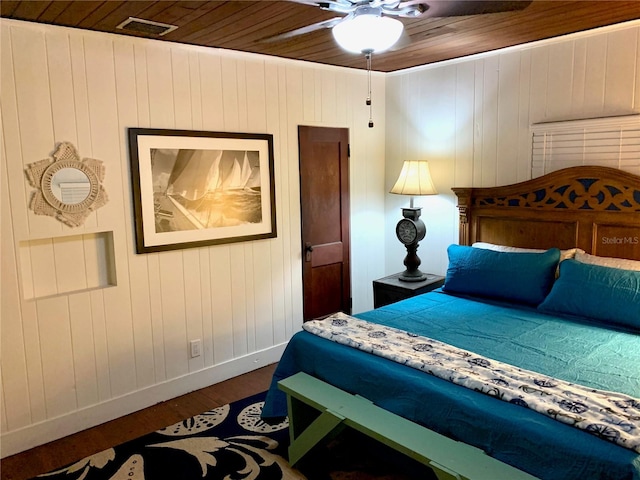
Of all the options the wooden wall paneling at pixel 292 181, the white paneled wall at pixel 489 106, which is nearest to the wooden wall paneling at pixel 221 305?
the wooden wall paneling at pixel 292 181

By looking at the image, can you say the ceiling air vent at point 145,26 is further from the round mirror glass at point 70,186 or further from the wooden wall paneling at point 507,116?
the wooden wall paneling at point 507,116

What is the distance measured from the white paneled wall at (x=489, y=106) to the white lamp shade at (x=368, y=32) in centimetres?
172

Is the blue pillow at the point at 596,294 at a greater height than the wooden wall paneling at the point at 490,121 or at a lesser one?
lesser

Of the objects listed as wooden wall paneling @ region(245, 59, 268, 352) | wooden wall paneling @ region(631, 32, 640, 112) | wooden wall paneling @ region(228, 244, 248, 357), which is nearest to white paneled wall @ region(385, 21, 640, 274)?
wooden wall paneling @ region(631, 32, 640, 112)

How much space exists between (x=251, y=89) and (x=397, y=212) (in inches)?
68.7

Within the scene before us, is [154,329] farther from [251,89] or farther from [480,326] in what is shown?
[480,326]

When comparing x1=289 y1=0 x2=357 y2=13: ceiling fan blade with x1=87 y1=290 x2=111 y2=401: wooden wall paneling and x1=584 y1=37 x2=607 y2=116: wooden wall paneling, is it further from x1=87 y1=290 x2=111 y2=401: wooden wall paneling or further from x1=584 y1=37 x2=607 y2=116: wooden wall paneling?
x1=87 y1=290 x2=111 y2=401: wooden wall paneling

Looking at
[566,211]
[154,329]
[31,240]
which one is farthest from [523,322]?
[31,240]

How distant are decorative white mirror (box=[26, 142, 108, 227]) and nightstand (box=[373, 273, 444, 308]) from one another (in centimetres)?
217

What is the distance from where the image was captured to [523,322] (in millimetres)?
2873

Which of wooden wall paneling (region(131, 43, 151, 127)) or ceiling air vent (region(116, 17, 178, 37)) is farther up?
ceiling air vent (region(116, 17, 178, 37))

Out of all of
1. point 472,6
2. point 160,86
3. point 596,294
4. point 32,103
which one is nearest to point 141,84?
point 160,86

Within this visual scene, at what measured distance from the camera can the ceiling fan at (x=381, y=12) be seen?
80.2 inches

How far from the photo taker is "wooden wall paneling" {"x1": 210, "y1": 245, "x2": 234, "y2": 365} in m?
3.52
